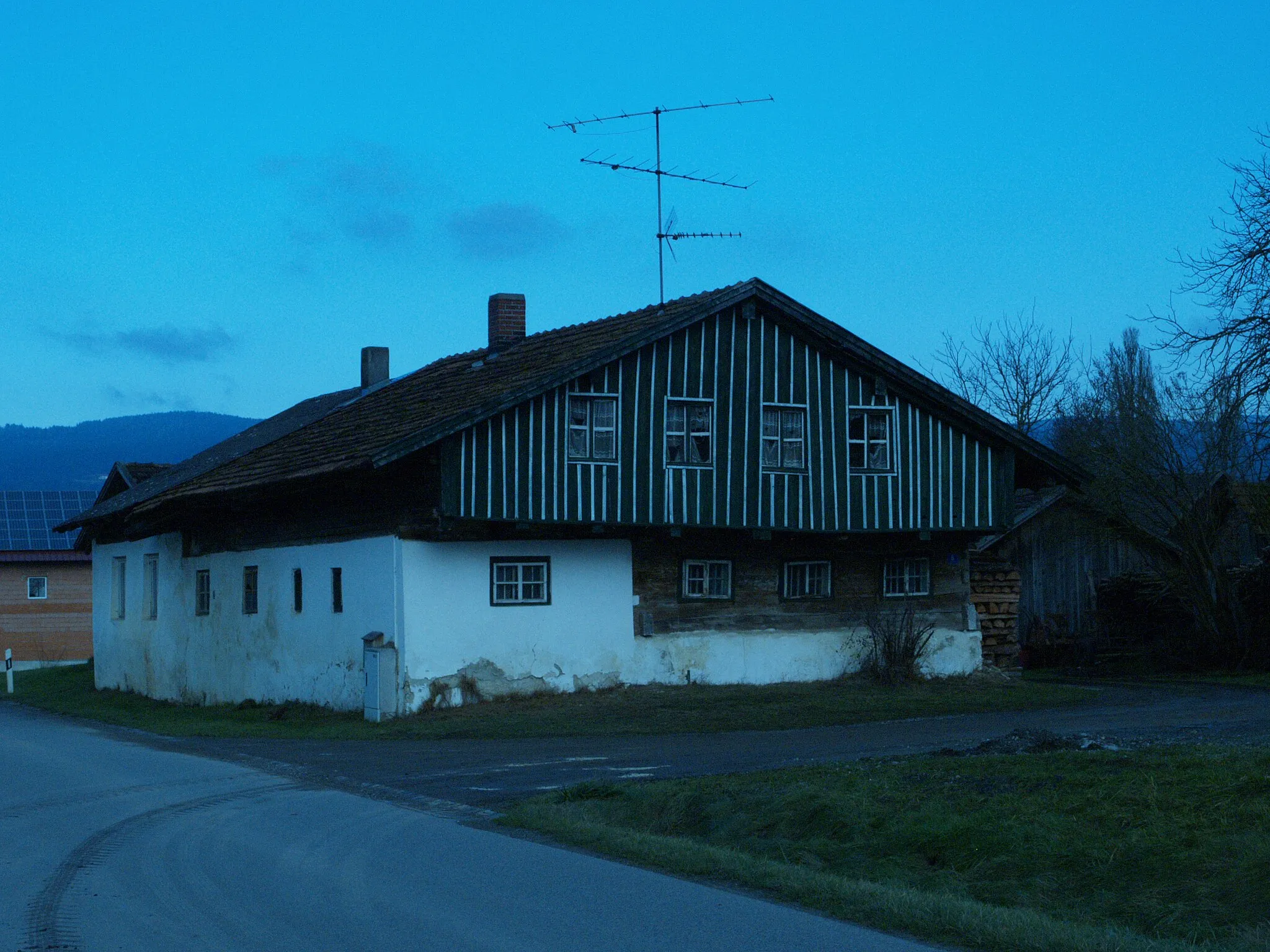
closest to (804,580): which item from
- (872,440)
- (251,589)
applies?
A: (872,440)

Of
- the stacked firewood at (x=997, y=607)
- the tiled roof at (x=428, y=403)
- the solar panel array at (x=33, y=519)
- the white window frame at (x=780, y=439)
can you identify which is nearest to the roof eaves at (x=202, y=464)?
the tiled roof at (x=428, y=403)

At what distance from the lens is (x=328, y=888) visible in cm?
959

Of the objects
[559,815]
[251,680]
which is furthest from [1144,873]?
[251,680]

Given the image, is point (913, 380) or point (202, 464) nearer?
point (913, 380)

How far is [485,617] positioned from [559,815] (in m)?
12.1

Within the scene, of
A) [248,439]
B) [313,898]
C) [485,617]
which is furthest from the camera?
[248,439]

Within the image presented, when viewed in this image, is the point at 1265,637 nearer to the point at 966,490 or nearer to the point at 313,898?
the point at 966,490

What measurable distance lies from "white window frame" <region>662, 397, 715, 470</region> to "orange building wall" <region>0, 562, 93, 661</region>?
39926mm

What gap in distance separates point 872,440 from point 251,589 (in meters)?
12.6

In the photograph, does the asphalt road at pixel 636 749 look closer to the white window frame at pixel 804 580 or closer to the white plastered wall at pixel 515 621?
the white plastered wall at pixel 515 621

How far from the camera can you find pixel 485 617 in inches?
970

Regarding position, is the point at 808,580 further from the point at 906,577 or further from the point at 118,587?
the point at 118,587

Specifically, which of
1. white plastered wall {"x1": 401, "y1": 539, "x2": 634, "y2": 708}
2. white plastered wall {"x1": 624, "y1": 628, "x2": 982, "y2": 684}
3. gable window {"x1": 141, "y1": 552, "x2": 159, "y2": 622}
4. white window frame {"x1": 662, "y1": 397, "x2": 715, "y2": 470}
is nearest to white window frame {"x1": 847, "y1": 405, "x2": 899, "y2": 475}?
white window frame {"x1": 662, "y1": 397, "x2": 715, "y2": 470}

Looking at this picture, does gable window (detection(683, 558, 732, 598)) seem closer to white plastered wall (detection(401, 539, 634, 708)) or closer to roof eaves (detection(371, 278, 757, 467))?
white plastered wall (detection(401, 539, 634, 708))
